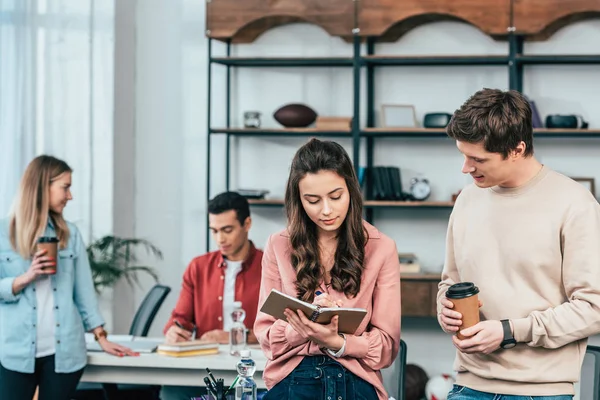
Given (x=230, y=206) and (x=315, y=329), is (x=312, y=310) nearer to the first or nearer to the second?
(x=315, y=329)

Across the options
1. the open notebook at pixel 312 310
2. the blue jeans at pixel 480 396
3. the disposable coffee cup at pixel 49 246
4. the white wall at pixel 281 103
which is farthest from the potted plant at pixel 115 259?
the blue jeans at pixel 480 396

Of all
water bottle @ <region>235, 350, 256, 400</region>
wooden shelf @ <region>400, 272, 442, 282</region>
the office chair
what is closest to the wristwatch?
water bottle @ <region>235, 350, 256, 400</region>

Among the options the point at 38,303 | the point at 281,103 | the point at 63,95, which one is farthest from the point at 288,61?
the point at 38,303

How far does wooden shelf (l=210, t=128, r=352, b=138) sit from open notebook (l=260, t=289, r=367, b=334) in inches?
134

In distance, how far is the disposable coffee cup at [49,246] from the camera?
11.1ft

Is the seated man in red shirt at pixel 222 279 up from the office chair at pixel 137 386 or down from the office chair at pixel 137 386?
up

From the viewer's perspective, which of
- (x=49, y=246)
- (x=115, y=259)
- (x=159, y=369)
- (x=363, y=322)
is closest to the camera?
(x=363, y=322)

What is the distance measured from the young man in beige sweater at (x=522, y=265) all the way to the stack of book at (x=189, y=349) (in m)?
1.68

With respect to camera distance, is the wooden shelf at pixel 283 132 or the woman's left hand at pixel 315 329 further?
the wooden shelf at pixel 283 132

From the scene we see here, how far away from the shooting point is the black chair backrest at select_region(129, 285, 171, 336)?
446 centimetres

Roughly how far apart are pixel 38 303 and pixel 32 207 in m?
0.38

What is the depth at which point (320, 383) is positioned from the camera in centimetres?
231

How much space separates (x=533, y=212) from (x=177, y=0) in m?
4.38

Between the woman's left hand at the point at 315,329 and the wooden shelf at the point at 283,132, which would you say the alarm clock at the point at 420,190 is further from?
the woman's left hand at the point at 315,329
